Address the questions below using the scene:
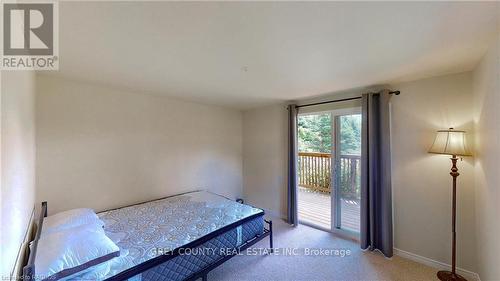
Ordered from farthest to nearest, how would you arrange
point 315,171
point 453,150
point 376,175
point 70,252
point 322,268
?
point 315,171, point 376,175, point 322,268, point 453,150, point 70,252

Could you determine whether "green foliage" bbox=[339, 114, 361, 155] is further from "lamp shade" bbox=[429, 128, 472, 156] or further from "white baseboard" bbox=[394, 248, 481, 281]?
"white baseboard" bbox=[394, 248, 481, 281]

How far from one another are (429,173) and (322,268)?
172 centimetres

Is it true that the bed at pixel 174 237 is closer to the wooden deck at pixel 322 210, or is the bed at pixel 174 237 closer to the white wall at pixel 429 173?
the wooden deck at pixel 322 210

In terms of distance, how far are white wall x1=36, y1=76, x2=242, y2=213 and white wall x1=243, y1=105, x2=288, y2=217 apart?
629 mm

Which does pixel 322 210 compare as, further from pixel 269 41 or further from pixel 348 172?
pixel 269 41

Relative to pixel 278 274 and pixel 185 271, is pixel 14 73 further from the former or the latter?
pixel 278 274

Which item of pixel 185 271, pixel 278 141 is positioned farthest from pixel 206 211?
pixel 278 141

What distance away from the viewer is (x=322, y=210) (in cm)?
413

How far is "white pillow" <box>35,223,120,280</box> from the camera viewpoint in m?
1.29

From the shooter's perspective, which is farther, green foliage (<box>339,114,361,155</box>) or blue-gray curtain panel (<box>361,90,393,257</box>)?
green foliage (<box>339,114,361,155</box>)

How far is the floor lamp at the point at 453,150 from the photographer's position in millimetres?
2012

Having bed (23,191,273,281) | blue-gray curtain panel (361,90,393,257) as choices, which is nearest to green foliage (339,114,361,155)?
blue-gray curtain panel (361,90,393,257)

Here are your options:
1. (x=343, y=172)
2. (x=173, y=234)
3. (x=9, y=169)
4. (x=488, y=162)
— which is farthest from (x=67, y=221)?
(x=488, y=162)

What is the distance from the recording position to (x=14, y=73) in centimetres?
126
